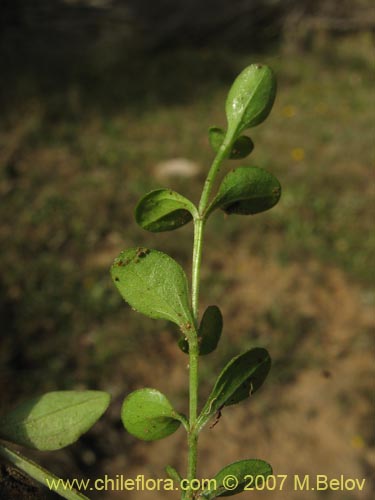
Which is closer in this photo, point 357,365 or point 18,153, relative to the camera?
point 357,365

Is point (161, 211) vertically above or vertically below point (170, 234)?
below

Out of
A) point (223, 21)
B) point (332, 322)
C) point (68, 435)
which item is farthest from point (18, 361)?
point (223, 21)

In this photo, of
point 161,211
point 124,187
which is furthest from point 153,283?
point 124,187

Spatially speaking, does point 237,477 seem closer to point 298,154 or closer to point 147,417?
point 147,417

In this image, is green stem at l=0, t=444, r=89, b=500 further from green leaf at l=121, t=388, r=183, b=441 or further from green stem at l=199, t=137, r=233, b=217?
green stem at l=199, t=137, r=233, b=217

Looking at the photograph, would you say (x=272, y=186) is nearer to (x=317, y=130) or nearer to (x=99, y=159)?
(x=99, y=159)

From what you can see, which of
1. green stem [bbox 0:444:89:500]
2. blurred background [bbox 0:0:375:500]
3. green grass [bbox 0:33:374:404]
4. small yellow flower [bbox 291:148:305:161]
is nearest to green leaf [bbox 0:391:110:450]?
green stem [bbox 0:444:89:500]
